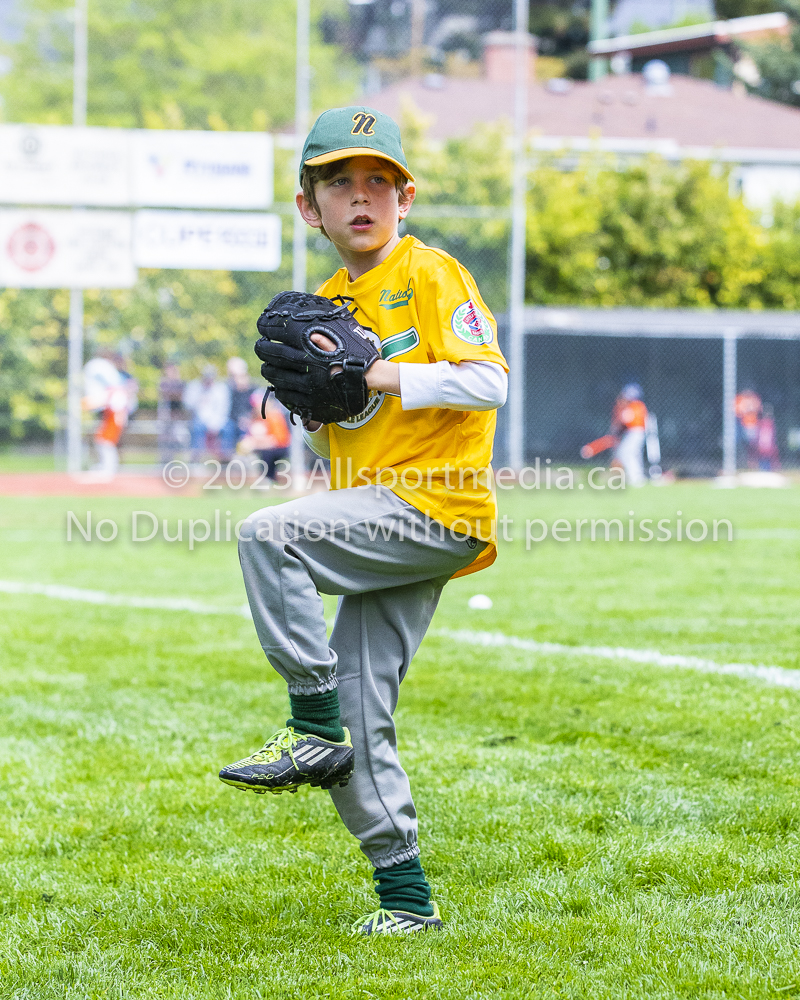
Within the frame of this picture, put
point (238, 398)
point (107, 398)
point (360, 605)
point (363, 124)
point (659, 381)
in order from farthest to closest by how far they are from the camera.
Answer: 1. point (659, 381)
2. point (238, 398)
3. point (107, 398)
4. point (360, 605)
5. point (363, 124)

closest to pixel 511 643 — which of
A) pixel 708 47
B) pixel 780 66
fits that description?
pixel 780 66

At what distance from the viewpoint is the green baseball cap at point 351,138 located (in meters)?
2.64

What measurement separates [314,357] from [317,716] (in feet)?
2.57

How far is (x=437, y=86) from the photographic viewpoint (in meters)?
19.5

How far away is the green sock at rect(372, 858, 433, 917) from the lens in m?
2.73

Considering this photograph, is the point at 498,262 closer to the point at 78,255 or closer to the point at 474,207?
the point at 474,207

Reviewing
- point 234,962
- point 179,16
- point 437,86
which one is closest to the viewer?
point 234,962

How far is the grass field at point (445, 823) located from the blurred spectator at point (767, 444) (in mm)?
15338

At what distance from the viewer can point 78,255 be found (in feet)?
58.0

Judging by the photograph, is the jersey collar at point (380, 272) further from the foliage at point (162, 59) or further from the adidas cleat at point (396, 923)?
the foliage at point (162, 59)

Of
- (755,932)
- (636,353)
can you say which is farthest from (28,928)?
(636,353)

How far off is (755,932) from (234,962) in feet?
3.76

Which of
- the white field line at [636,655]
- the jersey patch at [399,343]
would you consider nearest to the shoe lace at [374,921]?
the jersey patch at [399,343]

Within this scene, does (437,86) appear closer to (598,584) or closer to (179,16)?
(598,584)
